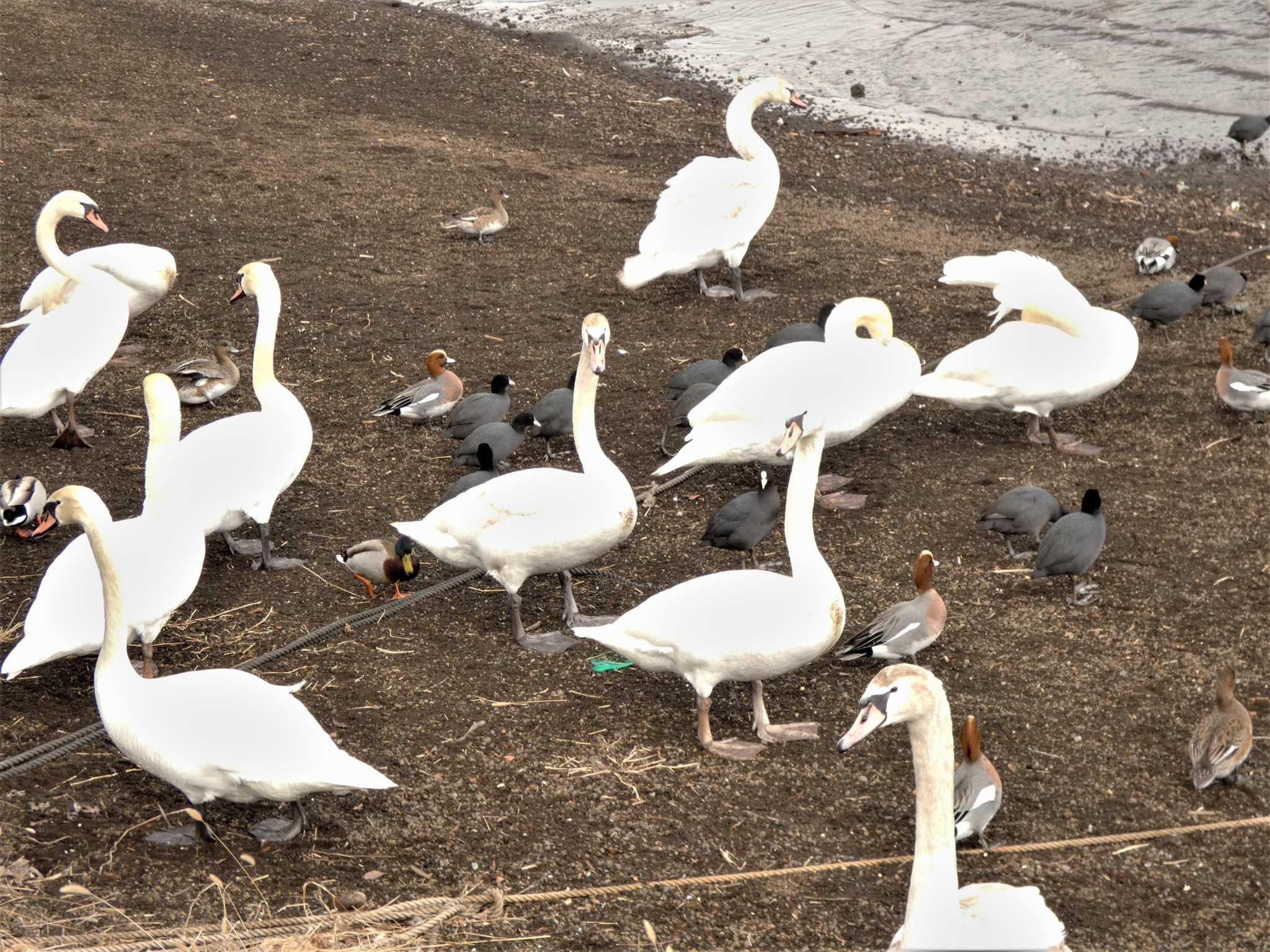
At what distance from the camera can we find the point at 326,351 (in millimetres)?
9820

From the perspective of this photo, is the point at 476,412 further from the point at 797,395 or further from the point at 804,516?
the point at 804,516

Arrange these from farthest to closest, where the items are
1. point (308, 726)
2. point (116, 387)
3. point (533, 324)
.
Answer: point (533, 324)
point (116, 387)
point (308, 726)

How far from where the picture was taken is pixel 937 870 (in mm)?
4207

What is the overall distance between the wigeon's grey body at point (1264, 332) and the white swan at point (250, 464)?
618cm

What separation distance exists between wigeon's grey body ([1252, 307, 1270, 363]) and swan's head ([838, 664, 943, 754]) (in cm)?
611

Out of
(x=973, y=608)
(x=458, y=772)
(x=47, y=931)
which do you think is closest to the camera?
(x=47, y=931)

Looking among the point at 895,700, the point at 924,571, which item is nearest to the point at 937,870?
the point at 895,700

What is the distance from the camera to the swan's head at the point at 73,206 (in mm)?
9383

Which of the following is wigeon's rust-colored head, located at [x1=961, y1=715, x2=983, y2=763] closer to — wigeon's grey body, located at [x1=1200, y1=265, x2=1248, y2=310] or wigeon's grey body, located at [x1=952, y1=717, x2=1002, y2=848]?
wigeon's grey body, located at [x1=952, y1=717, x2=1002, y2=848]

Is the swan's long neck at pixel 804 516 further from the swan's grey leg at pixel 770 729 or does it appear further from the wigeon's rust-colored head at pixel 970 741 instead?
the wigeon's rust-colored head at pixel 970 741

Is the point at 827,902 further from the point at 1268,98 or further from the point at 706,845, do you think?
the point at 1268,98

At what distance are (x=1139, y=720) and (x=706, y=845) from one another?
6.70 feet

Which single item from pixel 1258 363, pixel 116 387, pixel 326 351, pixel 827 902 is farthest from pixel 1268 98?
pixel 827 902

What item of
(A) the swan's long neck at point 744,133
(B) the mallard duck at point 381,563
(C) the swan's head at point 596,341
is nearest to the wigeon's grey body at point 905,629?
(C) the swan's head at point 596,341
